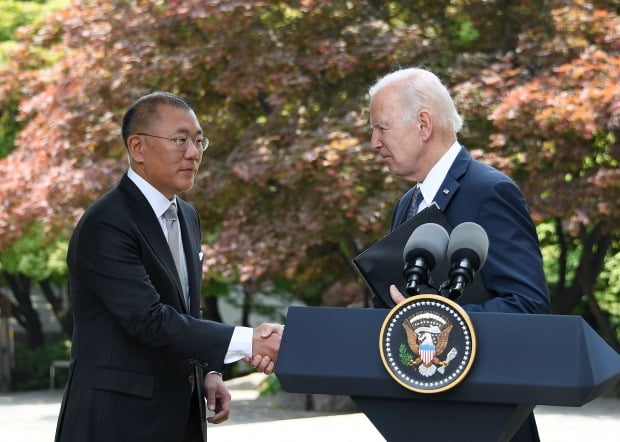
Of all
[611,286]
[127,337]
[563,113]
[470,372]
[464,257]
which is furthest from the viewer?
[611,286]

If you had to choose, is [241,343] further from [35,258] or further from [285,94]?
[35,258]

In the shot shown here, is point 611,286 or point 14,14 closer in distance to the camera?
point 611,286

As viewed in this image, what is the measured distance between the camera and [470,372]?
278 centimetres

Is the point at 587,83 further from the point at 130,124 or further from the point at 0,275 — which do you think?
the point at 0,275

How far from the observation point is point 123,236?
4.25 metres

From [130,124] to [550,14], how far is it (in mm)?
10348

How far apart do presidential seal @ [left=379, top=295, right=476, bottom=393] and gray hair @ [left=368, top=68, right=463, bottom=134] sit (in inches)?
45.1

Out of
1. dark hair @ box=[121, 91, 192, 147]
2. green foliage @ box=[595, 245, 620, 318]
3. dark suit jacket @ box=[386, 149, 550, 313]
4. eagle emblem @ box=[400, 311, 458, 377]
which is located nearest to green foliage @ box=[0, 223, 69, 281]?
green foliage @ box=[595, 245, 620, 318]

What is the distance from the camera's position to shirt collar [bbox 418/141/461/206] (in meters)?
3.80

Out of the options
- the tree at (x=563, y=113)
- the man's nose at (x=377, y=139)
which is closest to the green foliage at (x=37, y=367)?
the tree at (x=563, y=113)

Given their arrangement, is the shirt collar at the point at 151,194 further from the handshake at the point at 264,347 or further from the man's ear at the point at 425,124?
the man's ear at the point at 425,124

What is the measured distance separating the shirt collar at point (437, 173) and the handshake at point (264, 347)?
881 mm

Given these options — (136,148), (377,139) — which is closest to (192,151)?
(136,148)

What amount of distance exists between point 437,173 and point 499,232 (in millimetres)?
413
